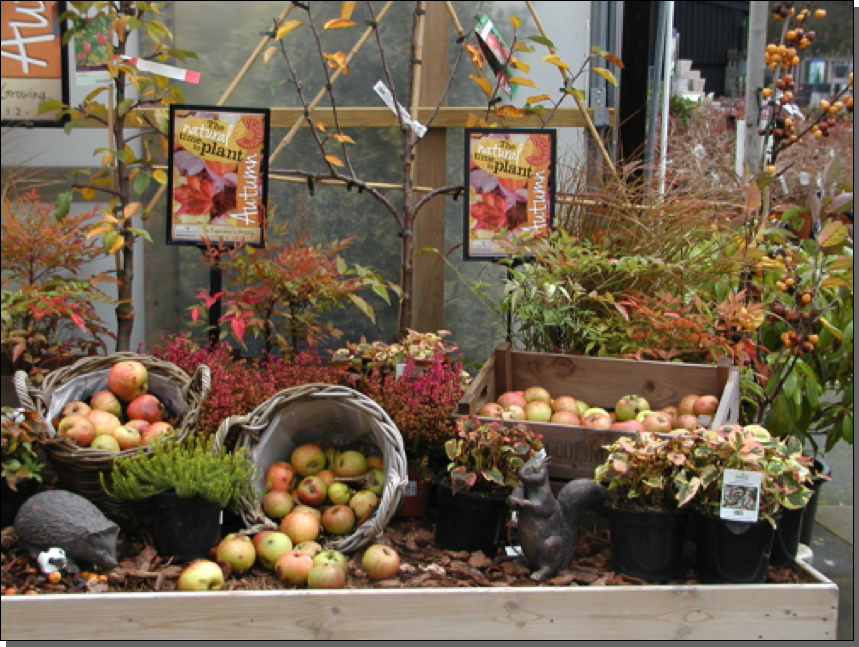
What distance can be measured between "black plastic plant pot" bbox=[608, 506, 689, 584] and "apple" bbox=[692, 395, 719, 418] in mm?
525

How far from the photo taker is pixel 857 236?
4.04 metres

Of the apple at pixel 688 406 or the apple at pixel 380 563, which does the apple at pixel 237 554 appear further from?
the apple at pixel 688 406

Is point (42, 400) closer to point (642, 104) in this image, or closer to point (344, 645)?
point (344, 645)

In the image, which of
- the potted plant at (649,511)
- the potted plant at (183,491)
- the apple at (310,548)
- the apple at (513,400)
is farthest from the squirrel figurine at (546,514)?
the potted plant at (183,491)

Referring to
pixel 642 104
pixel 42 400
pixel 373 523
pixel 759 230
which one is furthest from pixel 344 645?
pixel 642 104

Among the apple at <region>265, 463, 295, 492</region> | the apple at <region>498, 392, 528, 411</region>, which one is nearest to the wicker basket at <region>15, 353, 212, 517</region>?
the apple at <region>265, 463, 295, 492</region>

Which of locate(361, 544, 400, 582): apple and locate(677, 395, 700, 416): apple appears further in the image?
locate(677, 395, 700, 416): apple

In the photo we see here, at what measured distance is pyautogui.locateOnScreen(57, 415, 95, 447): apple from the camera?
8.80 ft

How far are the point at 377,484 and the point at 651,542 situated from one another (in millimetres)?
883

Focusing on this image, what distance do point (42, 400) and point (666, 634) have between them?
6.56 ft

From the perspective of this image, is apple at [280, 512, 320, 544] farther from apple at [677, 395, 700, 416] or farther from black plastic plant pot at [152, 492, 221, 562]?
apple at [677, 395, 700, 416]

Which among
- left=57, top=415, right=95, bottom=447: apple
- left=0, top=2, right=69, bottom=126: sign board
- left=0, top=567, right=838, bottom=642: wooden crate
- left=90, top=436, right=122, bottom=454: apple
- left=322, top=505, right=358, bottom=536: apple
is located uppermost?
left=0, top=2, right=69, bottom=126: sign board

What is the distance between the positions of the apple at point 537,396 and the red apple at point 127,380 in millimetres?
1312

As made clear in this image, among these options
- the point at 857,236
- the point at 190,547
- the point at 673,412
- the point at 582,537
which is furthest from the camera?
the point at 857,236
